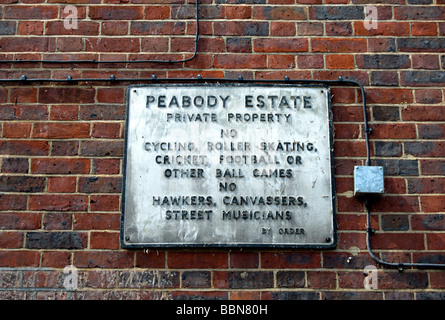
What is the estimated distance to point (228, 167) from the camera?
2.88m

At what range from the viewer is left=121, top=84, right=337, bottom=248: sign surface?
9.18 feet

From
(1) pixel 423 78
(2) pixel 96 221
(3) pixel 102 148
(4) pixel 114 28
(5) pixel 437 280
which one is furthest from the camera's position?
(4) pixel 114 28

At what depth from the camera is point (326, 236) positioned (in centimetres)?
279

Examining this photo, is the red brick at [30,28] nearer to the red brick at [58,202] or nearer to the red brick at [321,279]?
the red brick at [58,202]

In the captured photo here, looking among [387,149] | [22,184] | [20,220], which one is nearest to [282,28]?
[387,149]

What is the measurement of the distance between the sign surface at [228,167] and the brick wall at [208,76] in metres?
0.09

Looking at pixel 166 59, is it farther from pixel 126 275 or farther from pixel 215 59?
pixel 126 275

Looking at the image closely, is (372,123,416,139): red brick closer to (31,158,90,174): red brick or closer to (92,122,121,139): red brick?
(92,122,121,139): red brick

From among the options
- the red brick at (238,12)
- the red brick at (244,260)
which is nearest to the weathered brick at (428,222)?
the red brick at (244,260)

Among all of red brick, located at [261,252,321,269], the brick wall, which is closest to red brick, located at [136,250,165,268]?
the brick wall

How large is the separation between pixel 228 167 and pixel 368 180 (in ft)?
2.63

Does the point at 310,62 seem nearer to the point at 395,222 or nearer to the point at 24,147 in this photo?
the point at 395,222

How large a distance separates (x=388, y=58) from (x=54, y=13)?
215 centimetres

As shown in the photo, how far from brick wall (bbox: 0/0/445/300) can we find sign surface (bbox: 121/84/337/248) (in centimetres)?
9
